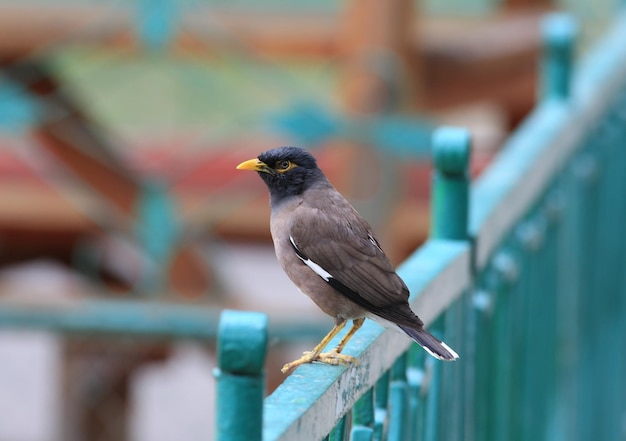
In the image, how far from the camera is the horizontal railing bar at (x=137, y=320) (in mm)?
5070

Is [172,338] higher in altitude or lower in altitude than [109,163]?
lower

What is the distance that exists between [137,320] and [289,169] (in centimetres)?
293

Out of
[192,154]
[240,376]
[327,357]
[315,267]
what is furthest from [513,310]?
[192,154]

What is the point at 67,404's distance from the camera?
659 centimetres

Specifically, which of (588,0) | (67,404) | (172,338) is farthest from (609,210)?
(588,0)

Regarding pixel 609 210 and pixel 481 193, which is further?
pixel 609 210

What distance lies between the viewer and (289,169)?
7.38ft

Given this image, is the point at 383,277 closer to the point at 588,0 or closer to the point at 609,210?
the point at 609,210

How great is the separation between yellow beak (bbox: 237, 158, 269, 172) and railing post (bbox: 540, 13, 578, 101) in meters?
1.46

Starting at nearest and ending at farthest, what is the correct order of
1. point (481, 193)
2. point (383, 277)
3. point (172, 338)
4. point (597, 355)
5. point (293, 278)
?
1. point (383, 277)
2. point (293, 278)
3. point (481, 193)
4. point (597, 355)
5. point (172, 338)

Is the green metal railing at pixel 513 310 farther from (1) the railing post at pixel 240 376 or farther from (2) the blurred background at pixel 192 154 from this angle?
(2) the blurred background at pixel 192 154

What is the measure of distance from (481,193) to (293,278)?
0.62 m

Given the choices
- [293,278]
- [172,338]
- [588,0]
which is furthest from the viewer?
[588,0]

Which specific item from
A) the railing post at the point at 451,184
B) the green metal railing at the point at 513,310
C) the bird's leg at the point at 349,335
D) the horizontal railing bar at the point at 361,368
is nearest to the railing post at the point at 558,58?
the green metal railing at the point at 513,310
